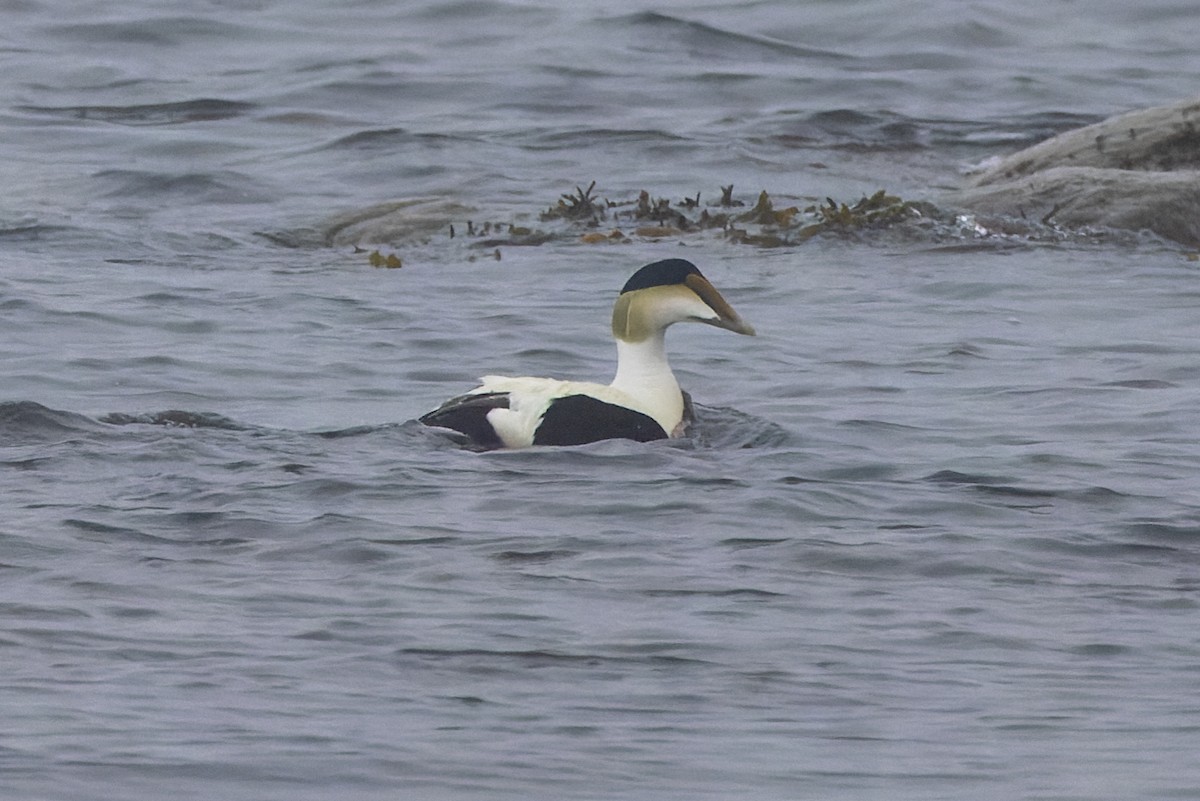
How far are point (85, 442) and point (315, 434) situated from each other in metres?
0.89

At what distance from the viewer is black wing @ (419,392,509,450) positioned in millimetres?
8656

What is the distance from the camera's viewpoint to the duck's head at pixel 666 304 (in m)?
9.18

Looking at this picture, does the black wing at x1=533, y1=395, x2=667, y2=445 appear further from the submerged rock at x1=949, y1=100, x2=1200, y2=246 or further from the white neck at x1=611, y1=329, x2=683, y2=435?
the submerged rock at x1=949, y1=100, x2=1200, y2=246

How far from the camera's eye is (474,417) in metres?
8.70

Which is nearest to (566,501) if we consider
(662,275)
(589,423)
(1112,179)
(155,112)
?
(589,423)

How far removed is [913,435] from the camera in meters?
9.32

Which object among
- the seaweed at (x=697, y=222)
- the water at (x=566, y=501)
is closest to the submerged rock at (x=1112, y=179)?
the water at (x=566, y=501)

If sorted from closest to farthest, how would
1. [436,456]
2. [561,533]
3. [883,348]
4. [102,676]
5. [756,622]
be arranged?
[102,676], [756,622], [561,533], [436,456], [883,348]

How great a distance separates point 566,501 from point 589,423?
83cm

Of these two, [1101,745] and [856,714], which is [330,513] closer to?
[856,714]

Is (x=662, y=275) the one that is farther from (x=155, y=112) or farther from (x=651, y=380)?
(x=155, y=112)

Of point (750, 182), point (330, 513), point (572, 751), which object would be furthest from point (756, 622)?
point (750, 182)

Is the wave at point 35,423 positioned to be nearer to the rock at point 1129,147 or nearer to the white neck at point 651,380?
the white neck at point 651,380

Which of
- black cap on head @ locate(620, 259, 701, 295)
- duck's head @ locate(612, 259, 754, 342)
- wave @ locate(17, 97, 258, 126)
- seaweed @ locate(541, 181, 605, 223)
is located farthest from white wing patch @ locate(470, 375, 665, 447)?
wave @ locate(17, 97, 258, 126)
